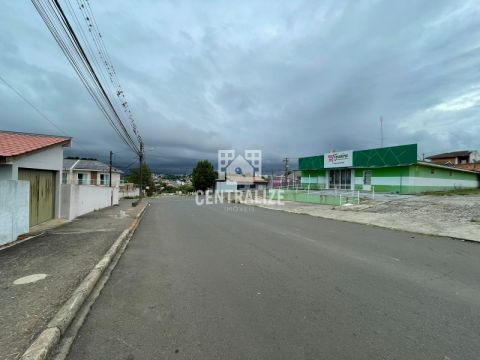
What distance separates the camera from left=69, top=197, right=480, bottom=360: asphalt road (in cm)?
304

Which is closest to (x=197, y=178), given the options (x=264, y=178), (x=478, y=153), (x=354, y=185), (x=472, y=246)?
(x=264, y=178)

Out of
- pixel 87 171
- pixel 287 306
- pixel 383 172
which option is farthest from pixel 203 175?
pixel 287 306

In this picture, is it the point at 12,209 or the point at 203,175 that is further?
the point at 203,175

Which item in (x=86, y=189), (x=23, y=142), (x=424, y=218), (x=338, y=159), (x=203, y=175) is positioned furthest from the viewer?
(x=203, y=175)

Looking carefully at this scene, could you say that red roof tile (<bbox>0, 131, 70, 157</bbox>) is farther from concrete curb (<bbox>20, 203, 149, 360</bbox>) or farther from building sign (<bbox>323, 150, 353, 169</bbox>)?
building sign (<bbox>323, 150, 353, 169</bbox>)

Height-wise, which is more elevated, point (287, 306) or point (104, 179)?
point (104, 179)

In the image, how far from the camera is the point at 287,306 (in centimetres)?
404

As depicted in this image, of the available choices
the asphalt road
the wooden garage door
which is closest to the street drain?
the asphalt road

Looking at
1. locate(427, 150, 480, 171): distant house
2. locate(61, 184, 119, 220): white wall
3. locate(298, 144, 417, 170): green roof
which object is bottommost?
locate(61, 184, 119, 220): white wall

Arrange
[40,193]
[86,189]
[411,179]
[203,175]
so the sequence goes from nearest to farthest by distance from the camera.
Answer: [40,193]
[86,189]
[411,179]
[203,175]

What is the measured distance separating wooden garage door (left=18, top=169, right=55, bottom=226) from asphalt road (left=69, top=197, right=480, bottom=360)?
21.8 ft

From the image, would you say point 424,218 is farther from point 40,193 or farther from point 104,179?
point 104,179

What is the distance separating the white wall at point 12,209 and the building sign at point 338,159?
29.1m

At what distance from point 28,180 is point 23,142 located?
2.00 meters
